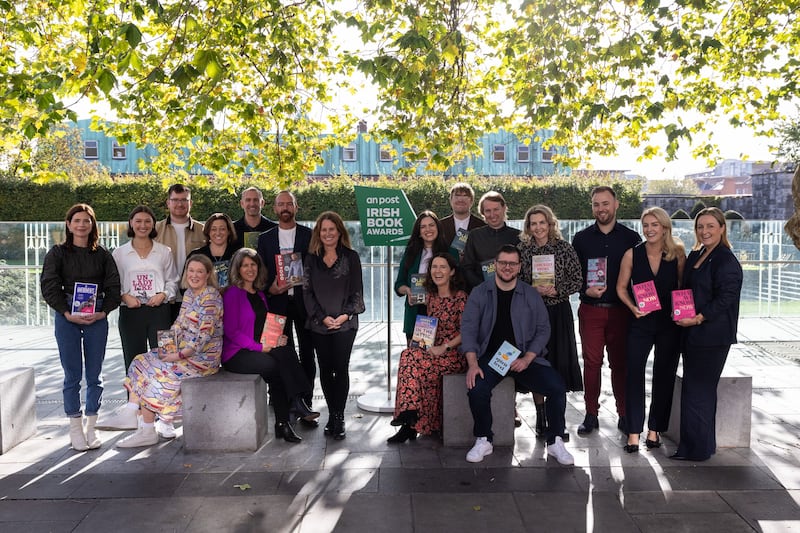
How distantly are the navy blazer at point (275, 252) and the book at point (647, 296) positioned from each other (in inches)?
119

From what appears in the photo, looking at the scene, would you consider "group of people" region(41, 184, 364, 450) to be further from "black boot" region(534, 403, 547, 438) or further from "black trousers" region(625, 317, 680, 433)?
"black trousers" region(625, 317, 680, 433)

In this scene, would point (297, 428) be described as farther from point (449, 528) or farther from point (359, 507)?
point (449, 528)

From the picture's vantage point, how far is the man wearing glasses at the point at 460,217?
6828 mm

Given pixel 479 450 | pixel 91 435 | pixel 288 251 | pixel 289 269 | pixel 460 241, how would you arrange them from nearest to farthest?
pixel 479 450
pixel 91 435
pixel 289 269
pixel 460 241
pixel 288 251

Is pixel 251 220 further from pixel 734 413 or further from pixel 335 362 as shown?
pixel 734 413

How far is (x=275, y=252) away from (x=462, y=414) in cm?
242

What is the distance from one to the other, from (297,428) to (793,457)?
4203mm

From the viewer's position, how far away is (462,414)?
19.6ft

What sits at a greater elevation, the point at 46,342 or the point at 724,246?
the point at 724,246

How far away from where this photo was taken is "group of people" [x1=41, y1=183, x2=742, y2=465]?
18.6ft

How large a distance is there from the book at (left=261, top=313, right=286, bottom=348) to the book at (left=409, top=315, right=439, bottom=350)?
45.9 inches

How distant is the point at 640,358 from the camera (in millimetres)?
5898

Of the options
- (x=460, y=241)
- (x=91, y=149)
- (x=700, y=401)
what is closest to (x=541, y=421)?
(x=700, y=401)

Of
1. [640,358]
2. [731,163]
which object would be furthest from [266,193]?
[731,163]
